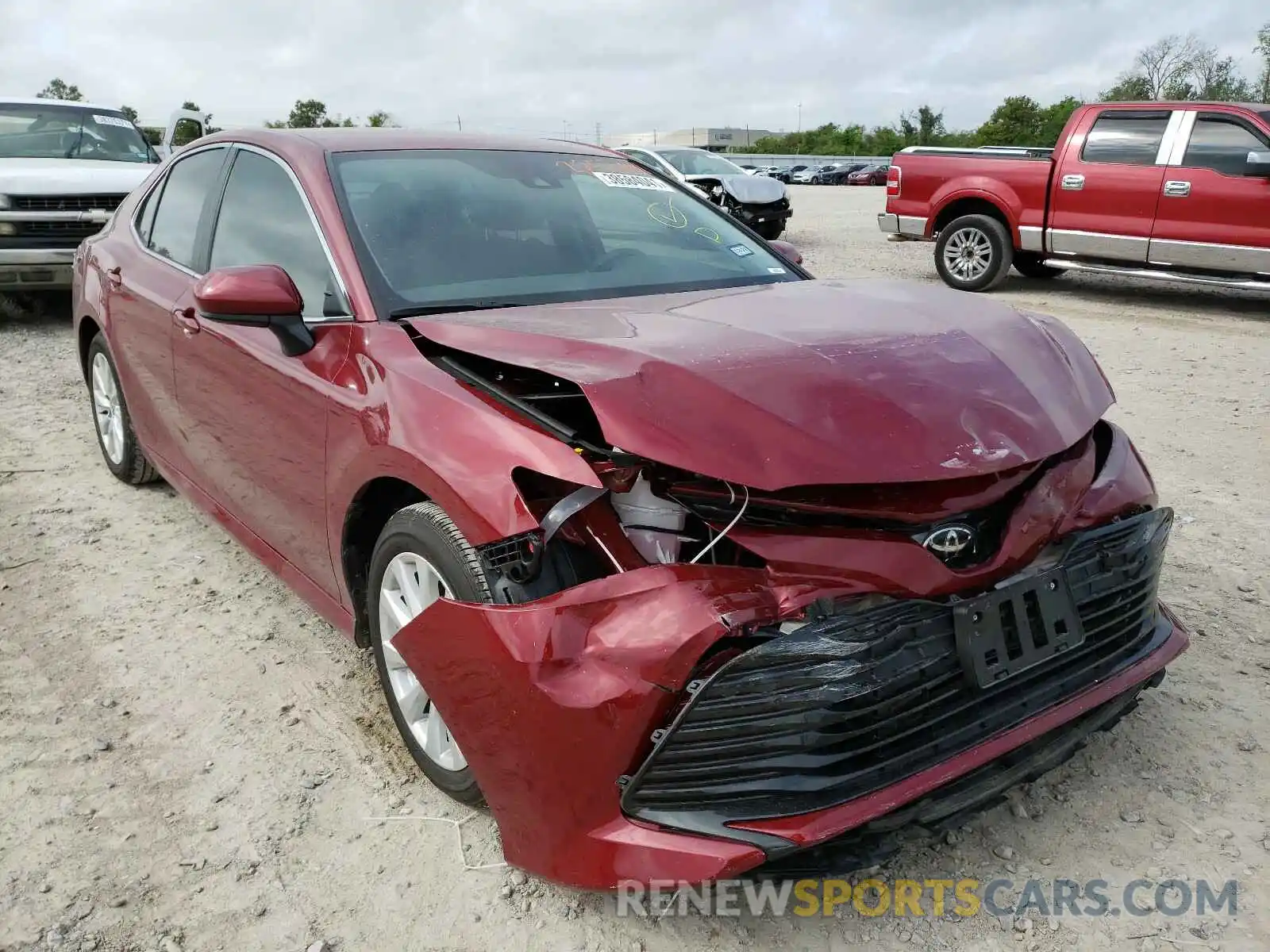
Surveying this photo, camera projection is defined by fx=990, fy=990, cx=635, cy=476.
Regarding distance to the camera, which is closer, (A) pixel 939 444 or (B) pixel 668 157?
(A) pixel 939 444

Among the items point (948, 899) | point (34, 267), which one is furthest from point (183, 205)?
point (34, 267)

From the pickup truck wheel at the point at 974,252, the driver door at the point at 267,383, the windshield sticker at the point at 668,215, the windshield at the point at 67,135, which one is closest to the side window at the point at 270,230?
the driver door at the point at 267,383

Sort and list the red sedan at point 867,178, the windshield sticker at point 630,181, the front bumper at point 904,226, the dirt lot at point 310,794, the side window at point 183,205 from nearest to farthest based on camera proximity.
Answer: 1. the dirt lot at point 310,794
2. the windshield sticker at point 630,181
3. the side window at point 183,205
4. the front bumper at point 904,226
5. the red sedan at point 867,178

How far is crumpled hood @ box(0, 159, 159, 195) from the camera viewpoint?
817 cm

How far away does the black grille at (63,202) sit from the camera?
8.16m

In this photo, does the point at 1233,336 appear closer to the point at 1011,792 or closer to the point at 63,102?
the point at 1011,792

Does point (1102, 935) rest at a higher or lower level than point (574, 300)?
lower

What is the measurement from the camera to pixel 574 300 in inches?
111

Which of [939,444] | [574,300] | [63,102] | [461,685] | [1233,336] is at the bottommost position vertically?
[1233,336]

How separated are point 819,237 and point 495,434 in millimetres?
15132

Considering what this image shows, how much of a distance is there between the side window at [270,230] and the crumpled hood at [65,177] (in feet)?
17.6

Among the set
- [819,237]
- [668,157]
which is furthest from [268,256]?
[819,237]

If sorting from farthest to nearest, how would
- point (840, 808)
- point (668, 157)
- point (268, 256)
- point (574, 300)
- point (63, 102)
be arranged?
1. point (668, 157)
2. point (63, 102)
3. point (268, 256)
4. point (574, 300)
5. point (840, 808)

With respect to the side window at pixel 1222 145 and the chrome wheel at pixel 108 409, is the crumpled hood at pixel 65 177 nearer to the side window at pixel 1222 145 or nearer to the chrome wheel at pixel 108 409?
the chrome wheel at pixel 108 409
